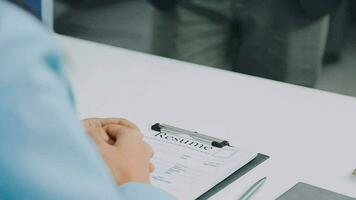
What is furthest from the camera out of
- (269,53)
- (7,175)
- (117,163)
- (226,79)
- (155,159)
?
(269,53)

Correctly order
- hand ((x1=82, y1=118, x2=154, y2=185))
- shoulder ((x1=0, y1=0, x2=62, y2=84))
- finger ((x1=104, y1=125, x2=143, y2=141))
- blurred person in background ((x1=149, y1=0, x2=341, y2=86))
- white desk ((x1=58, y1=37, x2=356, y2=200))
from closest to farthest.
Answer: shoulder ((x1=0, y1=0, x2=62, y2=84))
hand ((x1=82, y1=118, x2=154, y2=185))
finger ((x1=104, y1=125, x2=143, y2=141))
white desk ((x1=58, y1=37, x2=356, y2=200))
blurred person in background ((x1=149, y1=0, x2=341, y2=86))

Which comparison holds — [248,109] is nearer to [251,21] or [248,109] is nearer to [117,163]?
[117,163]

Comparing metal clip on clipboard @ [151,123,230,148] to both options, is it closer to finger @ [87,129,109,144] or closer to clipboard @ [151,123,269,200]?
clipboard @ [151,123,269,200]

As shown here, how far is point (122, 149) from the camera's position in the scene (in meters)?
0.83

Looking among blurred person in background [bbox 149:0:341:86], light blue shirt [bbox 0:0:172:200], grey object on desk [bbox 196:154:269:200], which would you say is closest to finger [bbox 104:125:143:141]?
grey object on desk [bbox 196:154:269:200]

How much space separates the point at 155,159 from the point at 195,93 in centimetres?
35

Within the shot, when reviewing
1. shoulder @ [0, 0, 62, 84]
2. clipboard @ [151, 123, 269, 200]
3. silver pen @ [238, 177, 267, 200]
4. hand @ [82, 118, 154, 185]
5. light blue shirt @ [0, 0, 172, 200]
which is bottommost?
silver pen @ [238, 177, 267, 200]

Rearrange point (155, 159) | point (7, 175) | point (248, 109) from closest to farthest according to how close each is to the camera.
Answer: point (7, 175)
point (155, 159)
point (248, 109)

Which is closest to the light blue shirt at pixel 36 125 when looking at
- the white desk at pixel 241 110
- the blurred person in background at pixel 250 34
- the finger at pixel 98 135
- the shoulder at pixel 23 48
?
the shoulder at pixel 23 48

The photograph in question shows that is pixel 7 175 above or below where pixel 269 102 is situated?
above

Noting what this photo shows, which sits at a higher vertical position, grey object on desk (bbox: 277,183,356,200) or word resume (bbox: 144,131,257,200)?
word resume (bbox: 144,131,257,200)

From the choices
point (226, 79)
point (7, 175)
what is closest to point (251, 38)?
point (226, 79)

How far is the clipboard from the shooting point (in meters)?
0.95

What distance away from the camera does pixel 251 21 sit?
6.28ft
